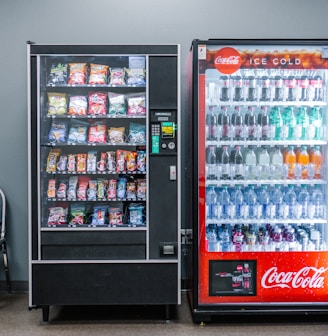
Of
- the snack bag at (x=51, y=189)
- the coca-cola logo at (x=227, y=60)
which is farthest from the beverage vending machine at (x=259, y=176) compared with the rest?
the snack bag at (x=51, y=189)

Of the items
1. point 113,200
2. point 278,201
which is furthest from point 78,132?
point 278,201

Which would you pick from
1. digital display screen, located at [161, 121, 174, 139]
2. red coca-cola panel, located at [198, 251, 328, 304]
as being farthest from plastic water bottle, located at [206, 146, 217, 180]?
red coca-cola panel, located at [198, 251, 328, 304]

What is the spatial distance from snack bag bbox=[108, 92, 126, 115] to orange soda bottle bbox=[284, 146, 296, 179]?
1374 millimetres

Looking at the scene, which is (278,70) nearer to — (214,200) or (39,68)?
(214,200)

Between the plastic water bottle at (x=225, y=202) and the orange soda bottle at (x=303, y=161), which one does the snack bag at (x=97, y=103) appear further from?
the orange soda bottle at (x=303, y=161)

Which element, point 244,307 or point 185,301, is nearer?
point 244,307

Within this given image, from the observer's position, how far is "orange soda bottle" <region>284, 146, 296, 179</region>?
3.46m

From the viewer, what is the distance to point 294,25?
4105 mm

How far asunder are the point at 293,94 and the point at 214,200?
1.07 m

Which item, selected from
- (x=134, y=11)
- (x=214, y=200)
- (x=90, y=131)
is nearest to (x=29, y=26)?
(x=134, y=11)

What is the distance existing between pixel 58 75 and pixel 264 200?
194cm

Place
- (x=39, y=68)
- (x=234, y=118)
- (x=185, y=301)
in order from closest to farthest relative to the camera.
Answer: (x=39, y=68) < (x=234, y=118) < (x=185, y=301)

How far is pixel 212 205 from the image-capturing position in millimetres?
3488

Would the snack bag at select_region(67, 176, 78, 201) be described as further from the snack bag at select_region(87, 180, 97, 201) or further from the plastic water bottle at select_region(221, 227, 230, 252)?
the plastic water bottle at select_region(221, 227, 230, 252)
